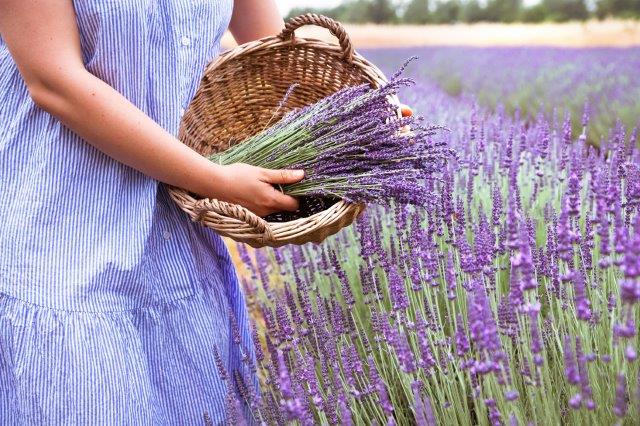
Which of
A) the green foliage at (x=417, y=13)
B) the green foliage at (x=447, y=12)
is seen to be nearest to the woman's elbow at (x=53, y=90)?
the green foliage at (x=417, y=13)

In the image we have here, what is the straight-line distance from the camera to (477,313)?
117cm

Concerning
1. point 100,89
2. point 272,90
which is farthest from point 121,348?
point 272,90

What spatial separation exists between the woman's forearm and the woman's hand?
0.01 metres

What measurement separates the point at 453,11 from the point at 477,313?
62.3ft

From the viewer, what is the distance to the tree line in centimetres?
1505

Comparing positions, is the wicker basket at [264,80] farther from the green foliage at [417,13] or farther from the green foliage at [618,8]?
the green foliage at [417,13]

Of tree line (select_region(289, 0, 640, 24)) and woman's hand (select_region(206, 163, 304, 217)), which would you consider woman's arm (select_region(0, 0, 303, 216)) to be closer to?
woman's hand (select_region(206, 163, 304, 217))

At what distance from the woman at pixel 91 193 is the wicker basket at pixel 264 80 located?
15 cm

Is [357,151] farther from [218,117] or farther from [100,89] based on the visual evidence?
[100,89]

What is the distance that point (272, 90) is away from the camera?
208 centimetres

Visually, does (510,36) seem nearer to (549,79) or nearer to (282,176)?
(549,79)

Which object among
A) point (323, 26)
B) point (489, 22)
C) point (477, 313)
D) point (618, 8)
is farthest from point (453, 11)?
point (477, 313)

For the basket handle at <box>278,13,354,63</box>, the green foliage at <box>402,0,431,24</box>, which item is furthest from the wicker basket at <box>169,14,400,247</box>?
the green foliage at <box>402,0,431,24</box>

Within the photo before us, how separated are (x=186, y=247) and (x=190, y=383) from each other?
1.04 ft
